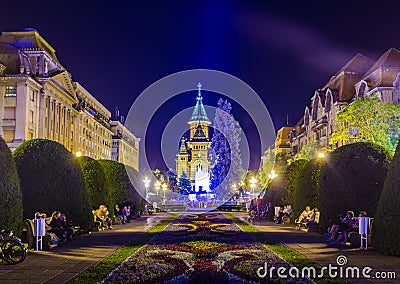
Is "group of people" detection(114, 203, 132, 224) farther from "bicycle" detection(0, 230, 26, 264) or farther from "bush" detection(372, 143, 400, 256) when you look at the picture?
"bush" detection(372, 143, 400, 256)

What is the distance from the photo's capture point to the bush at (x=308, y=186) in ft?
91.5

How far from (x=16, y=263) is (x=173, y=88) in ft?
132

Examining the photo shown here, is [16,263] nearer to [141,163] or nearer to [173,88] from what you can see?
[173,88]

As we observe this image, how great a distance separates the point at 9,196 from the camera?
16.9 m

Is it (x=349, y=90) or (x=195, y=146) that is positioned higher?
(x=349, y=90)

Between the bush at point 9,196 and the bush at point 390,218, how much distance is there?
10830 mm

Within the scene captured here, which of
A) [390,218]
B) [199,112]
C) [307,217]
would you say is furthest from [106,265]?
[199,112]

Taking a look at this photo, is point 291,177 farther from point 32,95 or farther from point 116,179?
point 32,95

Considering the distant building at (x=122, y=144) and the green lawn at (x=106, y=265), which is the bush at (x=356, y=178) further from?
the distant building at (x=122, y=144)

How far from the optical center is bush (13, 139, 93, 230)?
22.0 m

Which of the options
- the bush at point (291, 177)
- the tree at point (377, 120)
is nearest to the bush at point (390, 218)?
the bush at point (291, 177)

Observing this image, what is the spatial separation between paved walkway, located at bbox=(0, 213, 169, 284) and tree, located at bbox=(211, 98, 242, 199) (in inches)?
2591

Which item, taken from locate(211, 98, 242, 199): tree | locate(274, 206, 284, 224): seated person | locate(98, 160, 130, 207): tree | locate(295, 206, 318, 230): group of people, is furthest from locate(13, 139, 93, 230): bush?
locate(211, 98, 242, 199): tree

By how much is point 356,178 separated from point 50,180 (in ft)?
39.8
